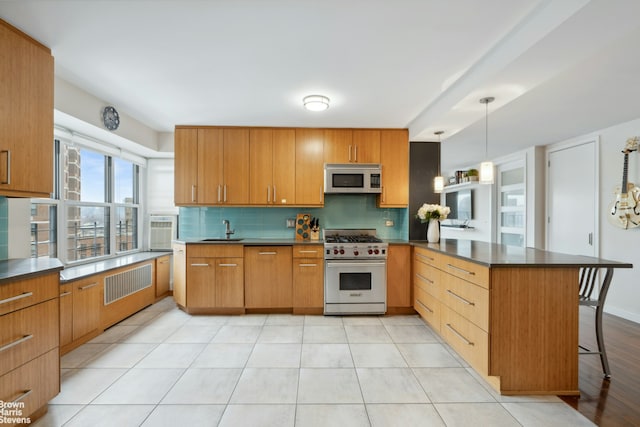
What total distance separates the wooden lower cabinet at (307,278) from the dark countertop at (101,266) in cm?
193

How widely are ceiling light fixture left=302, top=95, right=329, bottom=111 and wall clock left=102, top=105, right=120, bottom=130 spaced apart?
2082mm

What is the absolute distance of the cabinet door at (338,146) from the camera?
4016mm

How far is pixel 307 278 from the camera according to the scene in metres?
3.72

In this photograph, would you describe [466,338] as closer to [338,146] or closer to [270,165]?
[338,146]

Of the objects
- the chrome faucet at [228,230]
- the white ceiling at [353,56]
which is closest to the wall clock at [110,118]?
the white ceiling at [353,56]

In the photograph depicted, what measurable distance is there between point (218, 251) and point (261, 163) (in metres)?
1.25

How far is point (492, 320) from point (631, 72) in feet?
7.51

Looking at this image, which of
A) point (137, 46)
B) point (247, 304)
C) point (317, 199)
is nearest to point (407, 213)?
point (317, 199)

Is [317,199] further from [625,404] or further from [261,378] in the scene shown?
[625,404]

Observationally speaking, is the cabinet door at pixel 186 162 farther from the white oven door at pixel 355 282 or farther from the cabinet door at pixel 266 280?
the white oven door at pixel 355 282

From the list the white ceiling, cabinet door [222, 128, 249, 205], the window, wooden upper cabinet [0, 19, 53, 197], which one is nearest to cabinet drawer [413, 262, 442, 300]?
the white ceiling

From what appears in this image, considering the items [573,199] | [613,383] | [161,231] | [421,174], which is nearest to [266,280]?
[161,231]

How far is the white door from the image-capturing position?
4.10 meters

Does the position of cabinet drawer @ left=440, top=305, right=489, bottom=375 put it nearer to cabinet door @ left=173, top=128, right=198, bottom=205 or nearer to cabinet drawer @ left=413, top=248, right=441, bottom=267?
cabinet drawer @ left=413, top=248, right=441, bottom=267
